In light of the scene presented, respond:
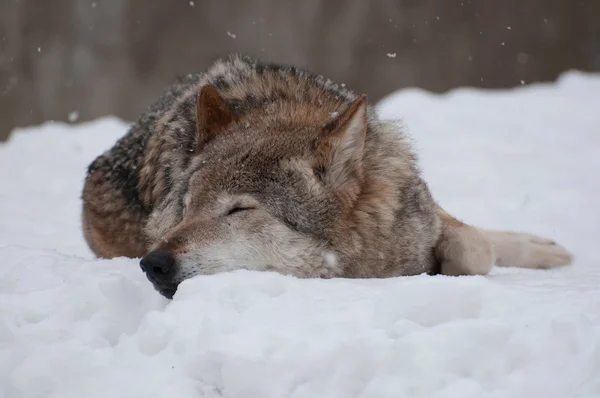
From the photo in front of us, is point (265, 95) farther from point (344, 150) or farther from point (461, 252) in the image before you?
point (461, 252)

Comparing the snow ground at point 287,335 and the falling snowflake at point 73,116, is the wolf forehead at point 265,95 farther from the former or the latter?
the falling snowflake at point 73,116

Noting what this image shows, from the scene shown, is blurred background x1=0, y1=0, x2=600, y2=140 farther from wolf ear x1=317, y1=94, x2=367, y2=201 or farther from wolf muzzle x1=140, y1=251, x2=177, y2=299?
wolf muzzle x1=140, y1=251, x2=177, y2=299

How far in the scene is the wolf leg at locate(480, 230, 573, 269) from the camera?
5109mm

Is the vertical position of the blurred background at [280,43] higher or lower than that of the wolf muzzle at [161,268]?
higher

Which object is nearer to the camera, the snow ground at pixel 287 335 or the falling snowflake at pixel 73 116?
the snow ground at pixel 287 335

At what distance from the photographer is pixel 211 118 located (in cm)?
389

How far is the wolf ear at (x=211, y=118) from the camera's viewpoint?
385 cm

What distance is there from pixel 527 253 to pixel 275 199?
2358 millimetres

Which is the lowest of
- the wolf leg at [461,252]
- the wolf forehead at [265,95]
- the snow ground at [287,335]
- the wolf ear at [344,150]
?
the snow ground at [287,335]

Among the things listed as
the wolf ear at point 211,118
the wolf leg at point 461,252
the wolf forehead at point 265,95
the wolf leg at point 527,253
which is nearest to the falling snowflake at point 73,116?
the wolf forehead at point 265,95

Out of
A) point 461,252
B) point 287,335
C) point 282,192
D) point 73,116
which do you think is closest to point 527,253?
point 461,252

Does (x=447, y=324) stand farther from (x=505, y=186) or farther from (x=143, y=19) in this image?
(x=143, y=19)

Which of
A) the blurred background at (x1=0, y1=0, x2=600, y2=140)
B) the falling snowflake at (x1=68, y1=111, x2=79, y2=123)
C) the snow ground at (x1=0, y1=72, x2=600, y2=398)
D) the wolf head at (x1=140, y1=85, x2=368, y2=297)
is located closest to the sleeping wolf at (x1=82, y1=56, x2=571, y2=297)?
the wolf head at (x1=140, y1=85, x2=368, y2=297)

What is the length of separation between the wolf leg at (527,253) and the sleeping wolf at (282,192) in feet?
2.73
